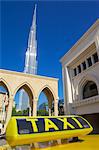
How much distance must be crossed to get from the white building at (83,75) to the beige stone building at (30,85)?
508 cm

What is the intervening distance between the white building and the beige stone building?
16.7ft

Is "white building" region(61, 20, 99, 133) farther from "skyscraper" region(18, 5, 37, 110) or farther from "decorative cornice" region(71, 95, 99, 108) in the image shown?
"skyscraper" region(18, 5, 37, 110)

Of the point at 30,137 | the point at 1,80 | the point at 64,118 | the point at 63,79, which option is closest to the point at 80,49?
the point at 63,79

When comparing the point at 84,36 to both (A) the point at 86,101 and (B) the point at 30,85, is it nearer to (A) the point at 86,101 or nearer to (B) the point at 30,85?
(A) the point at 86,101

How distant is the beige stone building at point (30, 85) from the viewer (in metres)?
23.7

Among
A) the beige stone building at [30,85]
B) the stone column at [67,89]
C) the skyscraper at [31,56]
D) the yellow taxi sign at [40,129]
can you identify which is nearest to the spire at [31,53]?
the skyscraper at [31,56]

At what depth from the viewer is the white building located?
1722cm

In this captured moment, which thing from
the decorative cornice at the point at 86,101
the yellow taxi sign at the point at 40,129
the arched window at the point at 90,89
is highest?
the arched window at the point at 90,89

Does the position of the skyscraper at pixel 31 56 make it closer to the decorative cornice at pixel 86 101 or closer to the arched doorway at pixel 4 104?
the arched doorway at pixel 4 104

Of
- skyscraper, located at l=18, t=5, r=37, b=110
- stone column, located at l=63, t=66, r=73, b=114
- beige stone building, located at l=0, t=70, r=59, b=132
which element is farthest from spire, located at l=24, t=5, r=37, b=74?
stone column, located at l=63, t=66, r=73, b=114

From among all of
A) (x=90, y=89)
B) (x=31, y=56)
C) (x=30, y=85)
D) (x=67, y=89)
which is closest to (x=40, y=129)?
(x=90, y=89)

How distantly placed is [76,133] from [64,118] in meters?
0.85

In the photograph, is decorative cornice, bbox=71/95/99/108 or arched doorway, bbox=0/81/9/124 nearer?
decorative cornice, bbox=71/95/99/108

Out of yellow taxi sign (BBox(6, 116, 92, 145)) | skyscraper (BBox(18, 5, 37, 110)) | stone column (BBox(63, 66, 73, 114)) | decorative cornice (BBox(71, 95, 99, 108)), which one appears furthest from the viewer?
skyscraper (BBox(18, 5, 37, 110))
